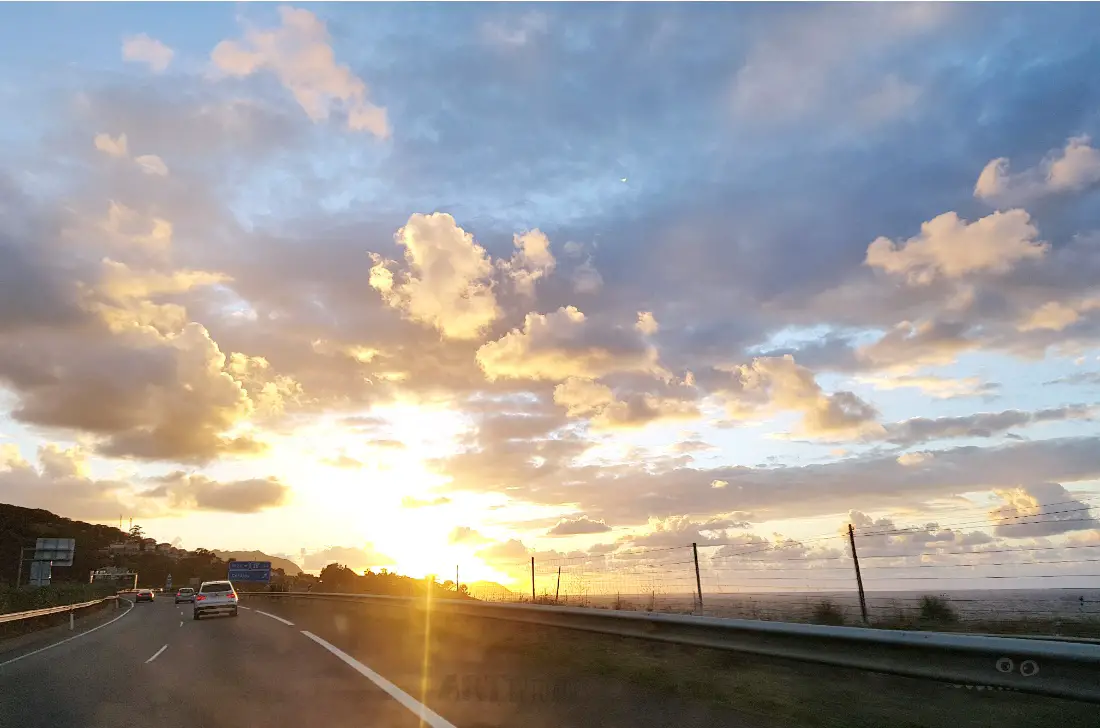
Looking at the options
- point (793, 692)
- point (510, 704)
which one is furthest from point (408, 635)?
point (793, 692)

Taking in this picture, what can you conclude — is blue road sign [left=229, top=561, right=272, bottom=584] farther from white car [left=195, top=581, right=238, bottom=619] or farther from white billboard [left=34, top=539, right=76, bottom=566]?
white car [left=195, top=581, right=238, bottom=619]

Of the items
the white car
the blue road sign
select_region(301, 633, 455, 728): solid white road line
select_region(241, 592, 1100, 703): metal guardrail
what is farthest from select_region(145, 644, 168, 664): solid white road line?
the blue road sign

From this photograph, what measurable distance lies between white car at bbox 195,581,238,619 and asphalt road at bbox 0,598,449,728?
16.6 meters

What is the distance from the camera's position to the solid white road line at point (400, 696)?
792 cm

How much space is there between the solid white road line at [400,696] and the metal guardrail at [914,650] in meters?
3.44

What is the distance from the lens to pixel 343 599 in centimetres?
3703

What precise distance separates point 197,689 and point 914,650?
32.4 feet

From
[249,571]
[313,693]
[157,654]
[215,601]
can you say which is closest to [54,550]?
[249,571]

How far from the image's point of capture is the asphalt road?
8.62 m

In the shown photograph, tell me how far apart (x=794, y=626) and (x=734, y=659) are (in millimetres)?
3134

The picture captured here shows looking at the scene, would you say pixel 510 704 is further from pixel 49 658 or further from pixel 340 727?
pixel 49 658

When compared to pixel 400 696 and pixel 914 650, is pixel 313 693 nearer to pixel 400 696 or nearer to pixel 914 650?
pixel 400 696

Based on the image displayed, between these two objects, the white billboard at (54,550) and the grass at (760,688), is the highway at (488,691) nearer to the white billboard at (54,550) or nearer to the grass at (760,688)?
the grass at (760,688)

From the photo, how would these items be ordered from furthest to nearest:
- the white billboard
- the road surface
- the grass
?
the white billboard, the road surface, the grass
